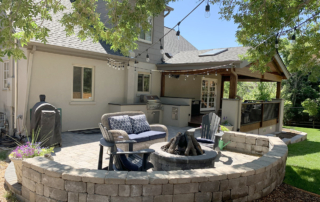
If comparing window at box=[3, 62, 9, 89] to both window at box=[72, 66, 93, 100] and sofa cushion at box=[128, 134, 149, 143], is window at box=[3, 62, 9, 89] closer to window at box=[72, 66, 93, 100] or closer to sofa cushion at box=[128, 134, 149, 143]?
window at box=[72, 66, 93, 100]

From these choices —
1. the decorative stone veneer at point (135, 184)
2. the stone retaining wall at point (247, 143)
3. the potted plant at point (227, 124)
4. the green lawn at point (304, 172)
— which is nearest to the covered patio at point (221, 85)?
the potted plant at point (227, 124)

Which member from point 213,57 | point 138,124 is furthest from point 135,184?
point 213,57

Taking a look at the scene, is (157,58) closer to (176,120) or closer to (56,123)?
(176,120)

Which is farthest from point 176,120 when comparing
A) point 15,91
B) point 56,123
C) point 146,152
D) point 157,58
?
point 146,152

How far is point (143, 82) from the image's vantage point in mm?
10992

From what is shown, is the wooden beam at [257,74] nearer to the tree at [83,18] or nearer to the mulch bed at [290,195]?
the tree at [83,18]

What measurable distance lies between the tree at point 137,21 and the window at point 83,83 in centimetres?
232

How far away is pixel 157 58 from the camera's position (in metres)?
11.5

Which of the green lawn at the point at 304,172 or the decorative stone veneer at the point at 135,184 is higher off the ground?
the decorative stone veneer at the point at 135,184

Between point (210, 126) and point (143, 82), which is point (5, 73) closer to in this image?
point (143, 82)

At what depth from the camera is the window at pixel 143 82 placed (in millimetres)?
A: 10875

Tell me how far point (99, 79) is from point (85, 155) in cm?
418

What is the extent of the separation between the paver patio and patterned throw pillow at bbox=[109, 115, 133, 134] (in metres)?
0.72

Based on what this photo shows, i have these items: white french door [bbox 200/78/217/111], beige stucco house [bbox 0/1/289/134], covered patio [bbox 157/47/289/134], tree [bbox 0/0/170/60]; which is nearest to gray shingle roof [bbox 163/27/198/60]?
beige stucco house [bbox 0/1/289/134]
